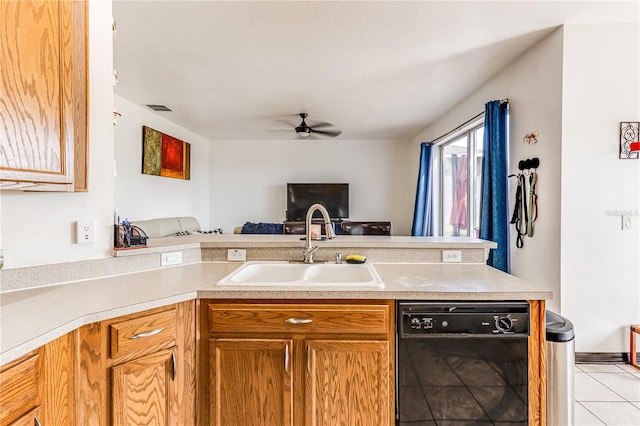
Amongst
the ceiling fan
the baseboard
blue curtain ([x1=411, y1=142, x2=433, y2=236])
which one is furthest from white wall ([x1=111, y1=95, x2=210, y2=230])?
the baseboard

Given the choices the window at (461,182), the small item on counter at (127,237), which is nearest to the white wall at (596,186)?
the window at (461,182)

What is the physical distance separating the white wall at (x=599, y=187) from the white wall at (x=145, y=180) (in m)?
4.78

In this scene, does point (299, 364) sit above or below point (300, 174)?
below

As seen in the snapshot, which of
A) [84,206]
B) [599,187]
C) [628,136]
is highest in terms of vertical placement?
[628,136]

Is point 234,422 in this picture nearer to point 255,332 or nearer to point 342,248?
point 255,332

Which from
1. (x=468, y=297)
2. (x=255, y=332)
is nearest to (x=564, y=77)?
(x=468, y=297)

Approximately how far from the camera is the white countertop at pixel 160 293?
95cm

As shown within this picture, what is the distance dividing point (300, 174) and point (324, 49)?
4.10 m

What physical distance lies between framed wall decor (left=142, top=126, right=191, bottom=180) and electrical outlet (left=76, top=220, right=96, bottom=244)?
11.2ft

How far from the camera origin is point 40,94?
1.12 m

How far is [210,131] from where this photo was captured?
20.1ft

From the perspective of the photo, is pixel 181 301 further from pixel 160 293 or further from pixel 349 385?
pixel 349 385

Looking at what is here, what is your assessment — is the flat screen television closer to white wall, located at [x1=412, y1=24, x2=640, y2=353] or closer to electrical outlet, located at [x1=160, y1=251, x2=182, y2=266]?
white wall, located at [x1=412, y1=24, x2=640, y2=353]

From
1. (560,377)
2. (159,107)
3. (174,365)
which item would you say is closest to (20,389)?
(174,365)
